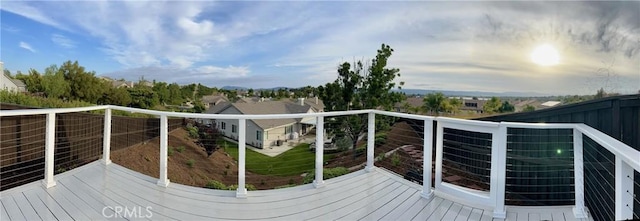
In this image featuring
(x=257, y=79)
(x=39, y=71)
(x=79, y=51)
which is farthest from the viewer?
(x=39, y=71)

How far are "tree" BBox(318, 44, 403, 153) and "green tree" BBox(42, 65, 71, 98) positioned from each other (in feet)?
49.3

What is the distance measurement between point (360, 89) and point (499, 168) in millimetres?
9078

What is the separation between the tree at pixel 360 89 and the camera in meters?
11.0

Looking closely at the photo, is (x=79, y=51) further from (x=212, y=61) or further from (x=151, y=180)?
(x=151, y=180)

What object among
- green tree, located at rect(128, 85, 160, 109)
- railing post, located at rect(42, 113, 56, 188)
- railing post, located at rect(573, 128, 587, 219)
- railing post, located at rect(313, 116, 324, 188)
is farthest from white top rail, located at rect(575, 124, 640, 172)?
green tree, located at rect(128, 85, 160, 109)

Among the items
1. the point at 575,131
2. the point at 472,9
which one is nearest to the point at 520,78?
the point at 472,9

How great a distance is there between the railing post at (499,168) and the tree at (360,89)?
8.32 meters

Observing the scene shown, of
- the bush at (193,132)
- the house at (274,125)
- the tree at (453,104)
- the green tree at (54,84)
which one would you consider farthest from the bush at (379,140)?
the green tree at (54,84)

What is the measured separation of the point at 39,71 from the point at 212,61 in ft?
43.3

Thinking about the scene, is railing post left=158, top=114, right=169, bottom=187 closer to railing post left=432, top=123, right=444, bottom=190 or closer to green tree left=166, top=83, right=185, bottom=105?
railing post left=432, top=123, right=444, bottom=190

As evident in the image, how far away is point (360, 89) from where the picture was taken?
1141 centimetres

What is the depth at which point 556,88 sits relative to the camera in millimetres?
9039
